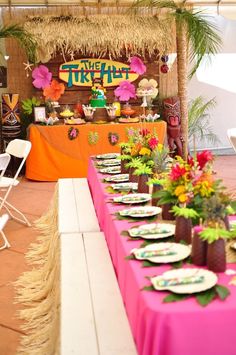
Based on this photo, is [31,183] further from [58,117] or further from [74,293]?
[74,293]

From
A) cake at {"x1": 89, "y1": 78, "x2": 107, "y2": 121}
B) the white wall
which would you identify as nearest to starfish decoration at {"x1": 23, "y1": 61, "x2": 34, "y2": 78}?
cake at {"x1": 89, "y1": 78, "x2": 107, "y2": 121}

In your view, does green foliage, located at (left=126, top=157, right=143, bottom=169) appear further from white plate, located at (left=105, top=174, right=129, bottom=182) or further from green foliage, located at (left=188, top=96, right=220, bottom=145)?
green foliage, located at (left=188, top=96, right=220, bottom=145)

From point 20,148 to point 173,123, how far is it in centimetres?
299

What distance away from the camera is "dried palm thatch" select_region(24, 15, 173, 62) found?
711 cm

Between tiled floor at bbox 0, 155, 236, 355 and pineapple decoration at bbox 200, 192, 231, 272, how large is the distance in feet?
4.39

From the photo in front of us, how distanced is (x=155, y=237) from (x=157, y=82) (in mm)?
5729

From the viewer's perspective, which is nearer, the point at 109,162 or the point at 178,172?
the point at 178,172

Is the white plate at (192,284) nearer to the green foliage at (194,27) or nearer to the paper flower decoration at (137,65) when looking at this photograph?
the green foliage at (194,27)

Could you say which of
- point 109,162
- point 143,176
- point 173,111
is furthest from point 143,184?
point 173,111

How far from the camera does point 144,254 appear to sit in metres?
2.18

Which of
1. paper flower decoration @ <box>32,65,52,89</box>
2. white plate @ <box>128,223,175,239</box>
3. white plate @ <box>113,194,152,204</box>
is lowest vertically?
white plate @ <box>128,223,175,239</box>

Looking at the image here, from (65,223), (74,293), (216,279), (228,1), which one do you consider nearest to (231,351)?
(216,279)

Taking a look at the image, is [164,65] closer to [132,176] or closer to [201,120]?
[201,120]

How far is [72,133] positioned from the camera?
23.0 feet
